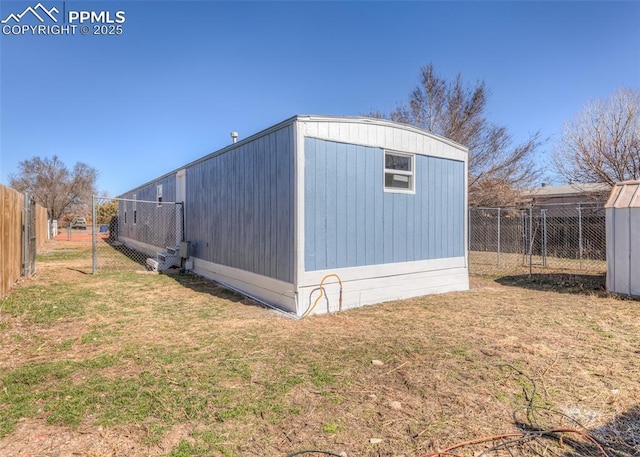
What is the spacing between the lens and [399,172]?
6289 millimetres

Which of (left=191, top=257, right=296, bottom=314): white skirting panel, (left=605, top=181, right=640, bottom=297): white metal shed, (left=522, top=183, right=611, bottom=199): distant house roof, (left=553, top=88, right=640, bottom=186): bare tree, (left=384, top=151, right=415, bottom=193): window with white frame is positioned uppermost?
(left=553, top=88, right=640, bottom=186): bare tree

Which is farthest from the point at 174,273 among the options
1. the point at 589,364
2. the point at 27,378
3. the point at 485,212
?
the point at 485,212

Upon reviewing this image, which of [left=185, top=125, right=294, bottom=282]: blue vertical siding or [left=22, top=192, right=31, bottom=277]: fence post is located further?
[left=22, top=192, right=31, bottom=277]: fence post

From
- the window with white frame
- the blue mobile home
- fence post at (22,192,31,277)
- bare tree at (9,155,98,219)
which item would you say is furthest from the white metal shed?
bare tree at (9,155,98,219)

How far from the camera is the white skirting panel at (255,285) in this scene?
5293mm

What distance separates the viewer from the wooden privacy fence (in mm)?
5852

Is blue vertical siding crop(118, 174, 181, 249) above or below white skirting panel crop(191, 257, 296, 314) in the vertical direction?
above

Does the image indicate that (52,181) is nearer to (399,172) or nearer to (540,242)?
(399,172)

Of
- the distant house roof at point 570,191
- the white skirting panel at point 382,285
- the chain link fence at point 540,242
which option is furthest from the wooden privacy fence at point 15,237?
the distant house roof at point 570,191

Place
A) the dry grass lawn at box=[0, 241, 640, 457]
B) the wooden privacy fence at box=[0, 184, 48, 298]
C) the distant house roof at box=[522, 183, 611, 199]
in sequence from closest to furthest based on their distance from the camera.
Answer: the dry grass lawn at box=[0, 241, 640, 457] → the wooden privacy fence at box=[0, 184, 48, 298] → the distant house roof at box=[522, 183, 611, 199]

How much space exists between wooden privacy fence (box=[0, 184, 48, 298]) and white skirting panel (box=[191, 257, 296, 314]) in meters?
3.66

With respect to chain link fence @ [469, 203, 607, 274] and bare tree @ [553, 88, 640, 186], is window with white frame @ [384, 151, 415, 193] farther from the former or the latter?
bare tree @ [553, 88, 640, 186]

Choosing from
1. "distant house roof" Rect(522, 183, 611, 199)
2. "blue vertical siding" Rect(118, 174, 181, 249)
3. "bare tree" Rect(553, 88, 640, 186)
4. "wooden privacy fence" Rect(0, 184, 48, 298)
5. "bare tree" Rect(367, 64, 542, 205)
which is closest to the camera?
"wooden privacy fence" Rect(0, 184, 48, 298)

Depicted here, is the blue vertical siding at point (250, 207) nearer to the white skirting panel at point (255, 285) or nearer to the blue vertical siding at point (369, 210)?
the white skirting panel at point (255, 285)
